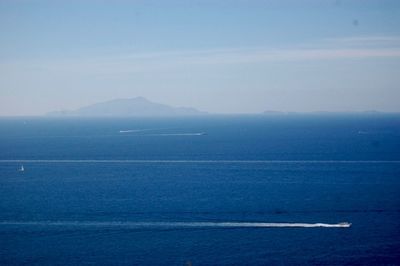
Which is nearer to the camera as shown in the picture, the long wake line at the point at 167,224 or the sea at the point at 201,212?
the sea at the point at 201,212

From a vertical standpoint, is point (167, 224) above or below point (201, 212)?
below

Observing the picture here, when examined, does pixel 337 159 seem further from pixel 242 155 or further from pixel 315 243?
pixel 315 243

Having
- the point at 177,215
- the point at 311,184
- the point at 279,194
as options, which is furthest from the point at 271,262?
the point at 311,184

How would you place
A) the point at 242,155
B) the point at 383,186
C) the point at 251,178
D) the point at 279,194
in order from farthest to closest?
the point at 242,155, the point at 251,178, the point at 383,186, the point at 279,194

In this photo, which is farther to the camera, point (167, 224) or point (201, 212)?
point (201, 212)

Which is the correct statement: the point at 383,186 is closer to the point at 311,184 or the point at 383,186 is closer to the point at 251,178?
the point at 311,184

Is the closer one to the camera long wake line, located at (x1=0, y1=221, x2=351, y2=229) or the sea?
the sea

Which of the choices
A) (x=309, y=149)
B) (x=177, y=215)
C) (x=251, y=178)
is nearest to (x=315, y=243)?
(x=177, y=215)

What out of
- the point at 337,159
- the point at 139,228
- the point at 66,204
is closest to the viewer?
the point at 139,228

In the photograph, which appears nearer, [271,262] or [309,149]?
[271,262]
